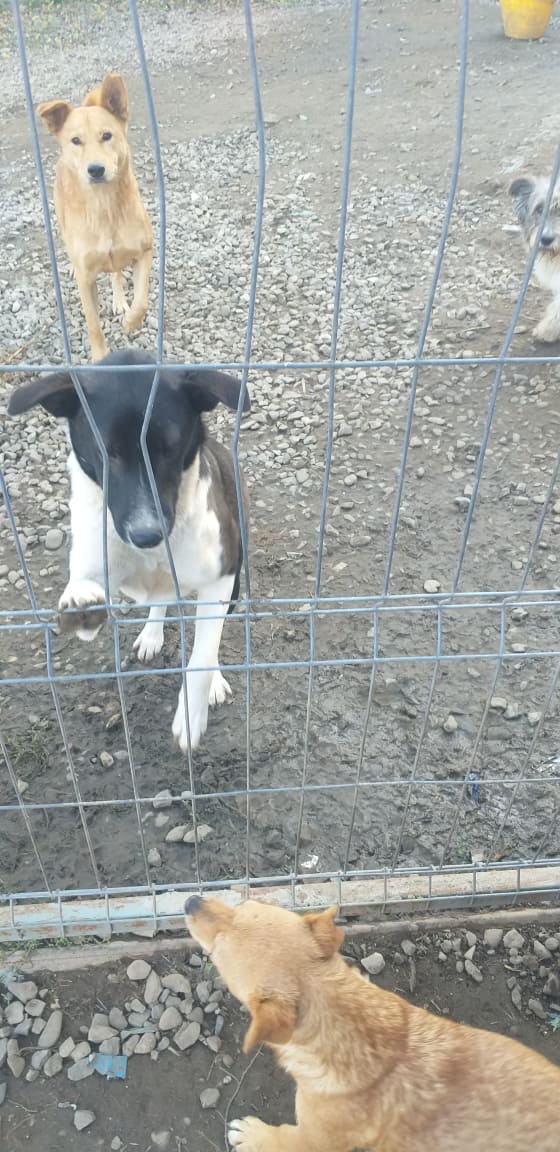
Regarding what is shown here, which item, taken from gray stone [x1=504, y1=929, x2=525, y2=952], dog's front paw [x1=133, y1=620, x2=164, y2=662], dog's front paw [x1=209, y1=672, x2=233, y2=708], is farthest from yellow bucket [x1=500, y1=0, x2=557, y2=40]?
gray stone [x1=504, y1=929, x2=525, y2=952]

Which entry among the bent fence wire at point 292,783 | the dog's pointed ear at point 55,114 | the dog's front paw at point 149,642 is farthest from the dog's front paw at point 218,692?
the dog's pointed ear at point 55,114

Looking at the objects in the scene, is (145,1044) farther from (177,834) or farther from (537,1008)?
(537,1008)

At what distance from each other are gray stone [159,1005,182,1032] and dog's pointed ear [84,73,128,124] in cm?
600

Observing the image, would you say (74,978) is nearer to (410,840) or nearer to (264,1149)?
(264,1149)

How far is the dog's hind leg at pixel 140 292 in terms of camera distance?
242 inches

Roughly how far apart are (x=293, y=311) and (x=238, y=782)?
436 cm

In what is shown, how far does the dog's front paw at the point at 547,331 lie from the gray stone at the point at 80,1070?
5600 mm

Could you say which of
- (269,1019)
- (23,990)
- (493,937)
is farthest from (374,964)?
(23,990)

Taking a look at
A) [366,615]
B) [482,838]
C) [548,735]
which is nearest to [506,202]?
[366,615]

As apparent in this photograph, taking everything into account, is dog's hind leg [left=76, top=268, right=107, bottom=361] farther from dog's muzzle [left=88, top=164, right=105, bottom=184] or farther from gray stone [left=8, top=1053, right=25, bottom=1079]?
gray stone [left=8, top=1053, right=25, bottom=1079]

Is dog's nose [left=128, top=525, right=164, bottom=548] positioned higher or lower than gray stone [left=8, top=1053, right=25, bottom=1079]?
higher

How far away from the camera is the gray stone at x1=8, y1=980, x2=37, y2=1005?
2.69 metres

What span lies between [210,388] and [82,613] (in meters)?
0.88

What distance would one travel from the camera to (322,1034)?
6.91 feet
